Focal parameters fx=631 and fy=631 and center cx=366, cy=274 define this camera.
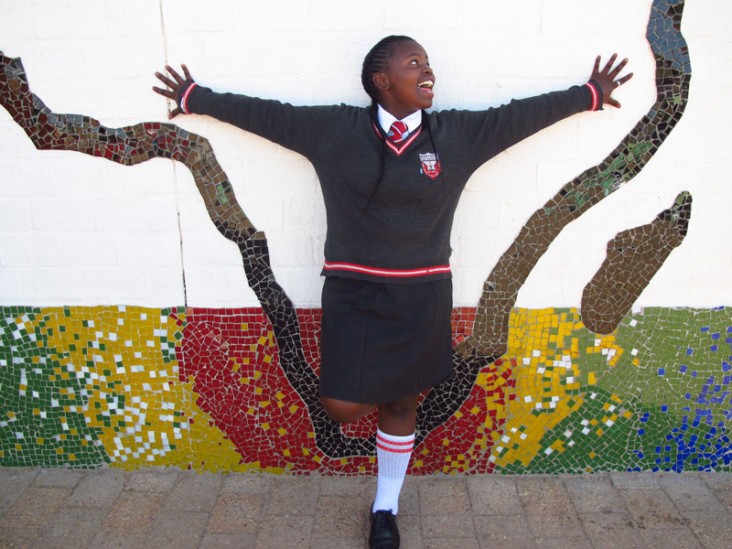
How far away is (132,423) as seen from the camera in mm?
3355

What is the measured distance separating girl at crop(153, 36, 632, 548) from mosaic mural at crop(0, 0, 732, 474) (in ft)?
1.35

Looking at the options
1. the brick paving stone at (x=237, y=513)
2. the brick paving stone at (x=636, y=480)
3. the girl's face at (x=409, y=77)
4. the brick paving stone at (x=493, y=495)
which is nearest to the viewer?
the girl's face at (x=409, y=77)

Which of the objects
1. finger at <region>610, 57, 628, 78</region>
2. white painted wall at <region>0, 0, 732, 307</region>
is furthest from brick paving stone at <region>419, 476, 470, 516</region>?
finger at <region>610, 57, 628, 78</region>

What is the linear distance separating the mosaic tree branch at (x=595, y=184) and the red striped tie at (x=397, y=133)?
32.8 inches

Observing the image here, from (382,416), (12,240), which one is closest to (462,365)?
(382,416)

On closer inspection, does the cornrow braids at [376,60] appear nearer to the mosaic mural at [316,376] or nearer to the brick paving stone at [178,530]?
the mosaic mural at [316,376]

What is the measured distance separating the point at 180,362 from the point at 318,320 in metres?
0.76

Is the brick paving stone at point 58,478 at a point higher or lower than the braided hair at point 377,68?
lower

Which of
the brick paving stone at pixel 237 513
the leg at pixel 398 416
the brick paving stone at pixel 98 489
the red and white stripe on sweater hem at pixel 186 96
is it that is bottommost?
the brick paving stone at pixel 237 513

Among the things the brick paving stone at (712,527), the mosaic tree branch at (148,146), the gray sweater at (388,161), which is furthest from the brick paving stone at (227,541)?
the brick paving stone at (712,527)

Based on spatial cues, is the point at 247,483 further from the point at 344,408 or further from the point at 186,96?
the point at 186,96

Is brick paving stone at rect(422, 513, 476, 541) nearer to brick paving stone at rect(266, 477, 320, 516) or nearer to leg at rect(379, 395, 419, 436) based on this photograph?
leg at rect(379, 395, 419, 436)

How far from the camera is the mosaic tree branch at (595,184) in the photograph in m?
2.81

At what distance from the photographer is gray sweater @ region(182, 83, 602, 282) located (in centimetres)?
257
